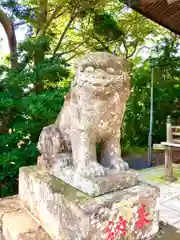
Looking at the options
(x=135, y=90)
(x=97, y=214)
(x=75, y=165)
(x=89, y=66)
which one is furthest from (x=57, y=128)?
(x=135, y=90)

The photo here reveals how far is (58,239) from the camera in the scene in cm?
116

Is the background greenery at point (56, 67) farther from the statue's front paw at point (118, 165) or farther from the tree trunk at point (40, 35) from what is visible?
the statue's front paw at point (118, 165)

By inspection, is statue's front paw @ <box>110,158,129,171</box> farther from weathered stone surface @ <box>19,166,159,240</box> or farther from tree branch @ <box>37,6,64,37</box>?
tree branch @ <box>37,6,64,37</box>

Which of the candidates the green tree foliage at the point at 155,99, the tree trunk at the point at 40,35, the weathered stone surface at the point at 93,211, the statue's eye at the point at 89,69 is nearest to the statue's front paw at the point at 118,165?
the weathered stone surface at the point at 93,211

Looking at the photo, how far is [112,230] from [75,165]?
377 millimetres

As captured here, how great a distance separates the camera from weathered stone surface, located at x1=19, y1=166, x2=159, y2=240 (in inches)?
39.9

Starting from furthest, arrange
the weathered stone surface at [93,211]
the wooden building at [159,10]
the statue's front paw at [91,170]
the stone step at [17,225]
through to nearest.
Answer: the wooden building at [159,10] < the stone step at [17,225] < the statue's front paw at [91,170] < the weathered stone surface at [93,211]

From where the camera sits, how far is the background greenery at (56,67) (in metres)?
2.58

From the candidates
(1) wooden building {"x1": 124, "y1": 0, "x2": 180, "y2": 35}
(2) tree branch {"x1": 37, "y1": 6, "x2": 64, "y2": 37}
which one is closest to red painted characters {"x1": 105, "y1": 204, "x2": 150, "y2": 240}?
(1) wooden building {"x1": 124, "y1": 0, "x2": 180, "y2": 35}

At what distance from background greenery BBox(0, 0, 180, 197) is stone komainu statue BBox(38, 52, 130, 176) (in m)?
1.22

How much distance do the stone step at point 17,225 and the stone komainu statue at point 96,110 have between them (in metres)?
0.36

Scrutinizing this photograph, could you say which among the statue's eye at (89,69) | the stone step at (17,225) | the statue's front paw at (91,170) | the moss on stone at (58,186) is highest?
the statue's eye at (89,69)

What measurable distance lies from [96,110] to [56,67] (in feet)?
5.74

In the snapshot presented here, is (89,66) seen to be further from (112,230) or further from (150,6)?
(150,6)
